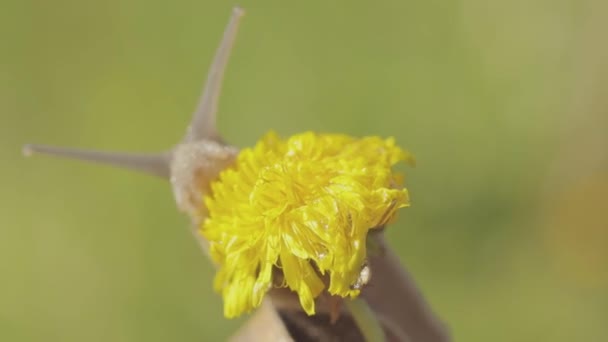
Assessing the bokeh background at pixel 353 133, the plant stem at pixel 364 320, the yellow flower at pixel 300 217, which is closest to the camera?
the yellow flower at pixel 300 217

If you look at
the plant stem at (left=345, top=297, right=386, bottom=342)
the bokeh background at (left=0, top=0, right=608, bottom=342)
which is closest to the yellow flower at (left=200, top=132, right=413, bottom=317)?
the plant stem at (left=345, top=297, right=386, bottom=342)

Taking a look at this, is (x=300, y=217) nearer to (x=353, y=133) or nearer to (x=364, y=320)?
(x=364, y=320)

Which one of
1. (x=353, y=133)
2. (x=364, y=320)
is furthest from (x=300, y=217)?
(x=353, y=133)

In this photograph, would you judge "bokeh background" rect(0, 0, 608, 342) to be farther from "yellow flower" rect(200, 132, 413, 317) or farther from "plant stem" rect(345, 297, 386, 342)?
"yellow flower" rect(200, 132, 413, 317)

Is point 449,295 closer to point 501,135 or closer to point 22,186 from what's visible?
point 501,135

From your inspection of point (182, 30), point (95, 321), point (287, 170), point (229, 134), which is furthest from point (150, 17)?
point (287, 170)

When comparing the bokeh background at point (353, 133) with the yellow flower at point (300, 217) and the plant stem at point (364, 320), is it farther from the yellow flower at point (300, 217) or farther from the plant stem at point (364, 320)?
the yellow flower at point (300, 217)

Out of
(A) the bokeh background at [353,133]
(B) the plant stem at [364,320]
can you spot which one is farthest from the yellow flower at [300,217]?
(A) the bokeh background at [353,133]
